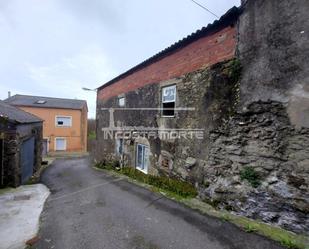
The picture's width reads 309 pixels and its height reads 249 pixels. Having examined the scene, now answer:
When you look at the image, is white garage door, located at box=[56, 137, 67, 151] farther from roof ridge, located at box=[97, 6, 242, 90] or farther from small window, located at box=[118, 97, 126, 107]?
roof ridge, located at box=[97, 6, 242, 90]

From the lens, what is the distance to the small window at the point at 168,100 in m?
8.43

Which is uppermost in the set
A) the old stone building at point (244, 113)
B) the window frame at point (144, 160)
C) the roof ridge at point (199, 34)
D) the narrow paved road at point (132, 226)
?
the roof ridge at point (199, 34)

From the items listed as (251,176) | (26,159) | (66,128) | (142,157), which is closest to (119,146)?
(142,157)

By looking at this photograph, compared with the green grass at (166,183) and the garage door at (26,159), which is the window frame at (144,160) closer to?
the green grass at (166,183)

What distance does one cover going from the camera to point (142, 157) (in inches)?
413

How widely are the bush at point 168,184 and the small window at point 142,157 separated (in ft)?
1.09

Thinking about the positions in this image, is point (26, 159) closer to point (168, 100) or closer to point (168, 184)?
point (168, 184)

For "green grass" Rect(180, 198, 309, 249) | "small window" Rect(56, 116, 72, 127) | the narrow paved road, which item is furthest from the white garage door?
"green grass" Rect(180, 198, 309, 249)

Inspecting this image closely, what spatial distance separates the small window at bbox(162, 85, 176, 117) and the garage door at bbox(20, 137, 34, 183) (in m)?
7.08

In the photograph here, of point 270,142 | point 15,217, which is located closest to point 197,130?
point 270,142

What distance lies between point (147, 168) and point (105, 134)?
6.26 metres

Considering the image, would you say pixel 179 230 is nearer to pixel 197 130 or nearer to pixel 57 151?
pixel 197 130

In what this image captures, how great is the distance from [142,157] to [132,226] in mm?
5467

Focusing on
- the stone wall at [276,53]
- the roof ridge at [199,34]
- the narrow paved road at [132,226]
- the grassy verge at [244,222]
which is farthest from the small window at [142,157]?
the stone wall at [276,53]
